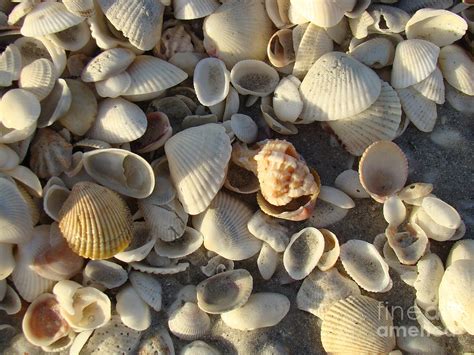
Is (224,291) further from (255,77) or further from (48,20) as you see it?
(48,20)

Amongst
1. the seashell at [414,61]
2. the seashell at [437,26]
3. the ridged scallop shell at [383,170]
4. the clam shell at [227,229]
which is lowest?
the clam shell at [227,229]

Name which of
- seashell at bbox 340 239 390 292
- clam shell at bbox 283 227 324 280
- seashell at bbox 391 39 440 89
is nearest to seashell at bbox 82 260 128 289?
clam shell at bbox 283 227 324 280

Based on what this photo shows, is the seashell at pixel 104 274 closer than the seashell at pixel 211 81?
Yes

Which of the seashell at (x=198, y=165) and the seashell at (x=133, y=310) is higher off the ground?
the seashell at (x=198, y=165)

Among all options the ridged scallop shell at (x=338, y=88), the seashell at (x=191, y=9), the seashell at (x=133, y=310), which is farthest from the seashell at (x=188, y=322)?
the seashell at (x=191, y=9)

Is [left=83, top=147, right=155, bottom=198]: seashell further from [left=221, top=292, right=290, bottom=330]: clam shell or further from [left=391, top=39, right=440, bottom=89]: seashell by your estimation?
[left=391, top=39, right=440, bottom=89]: seashell

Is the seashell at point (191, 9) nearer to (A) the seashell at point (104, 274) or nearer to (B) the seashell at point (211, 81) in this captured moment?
(B) the seashell at point (211, 81)

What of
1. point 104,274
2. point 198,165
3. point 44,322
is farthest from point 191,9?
point 44,322

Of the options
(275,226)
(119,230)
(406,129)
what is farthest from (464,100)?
(119,230)
